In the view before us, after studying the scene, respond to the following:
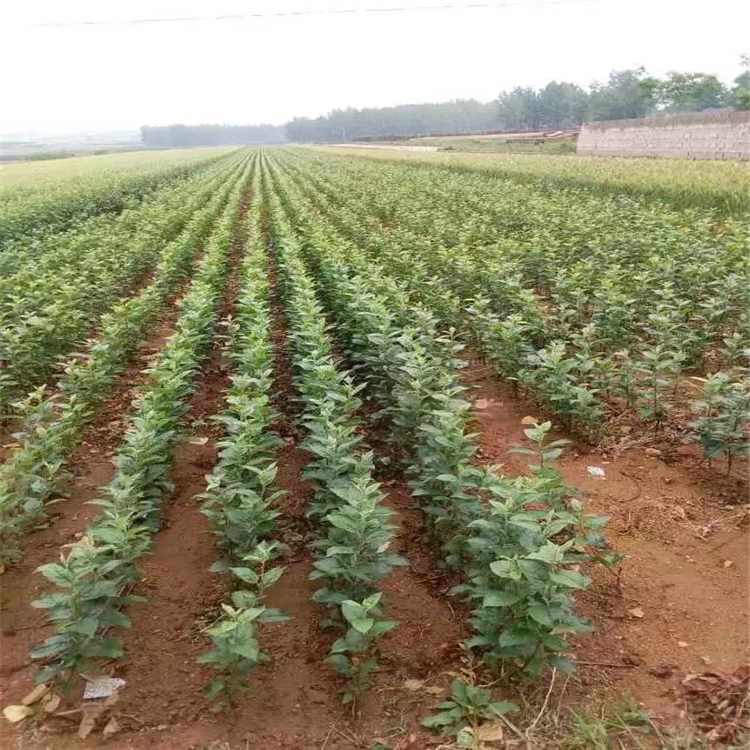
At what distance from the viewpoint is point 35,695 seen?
9.18 feet

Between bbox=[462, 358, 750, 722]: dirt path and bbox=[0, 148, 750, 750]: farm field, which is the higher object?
bbox=[0, 148, 750, 750]: farm field

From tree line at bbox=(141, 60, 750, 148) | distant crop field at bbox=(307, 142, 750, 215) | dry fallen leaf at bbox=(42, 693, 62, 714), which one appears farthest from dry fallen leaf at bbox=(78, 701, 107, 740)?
tree line at bbox=(141, 60, 750, 148)

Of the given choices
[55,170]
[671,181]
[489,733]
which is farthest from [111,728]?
[55,170]

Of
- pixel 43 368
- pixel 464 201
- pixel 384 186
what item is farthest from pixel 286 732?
pixel 384 186

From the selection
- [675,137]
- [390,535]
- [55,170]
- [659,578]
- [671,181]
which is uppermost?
[55,170]

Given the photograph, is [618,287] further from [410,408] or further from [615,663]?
[615,663]

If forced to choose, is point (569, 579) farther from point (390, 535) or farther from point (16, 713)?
point (16, 713)

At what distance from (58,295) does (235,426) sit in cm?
504

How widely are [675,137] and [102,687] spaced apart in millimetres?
37311

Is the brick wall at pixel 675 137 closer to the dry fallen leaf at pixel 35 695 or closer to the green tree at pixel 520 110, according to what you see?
the dry fallen leaf at pixel 35 695

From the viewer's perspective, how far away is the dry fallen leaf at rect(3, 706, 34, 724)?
269 cm

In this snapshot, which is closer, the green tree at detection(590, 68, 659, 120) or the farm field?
the farm field

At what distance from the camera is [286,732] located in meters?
2.59

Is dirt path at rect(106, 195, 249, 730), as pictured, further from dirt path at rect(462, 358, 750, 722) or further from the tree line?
the tree line
